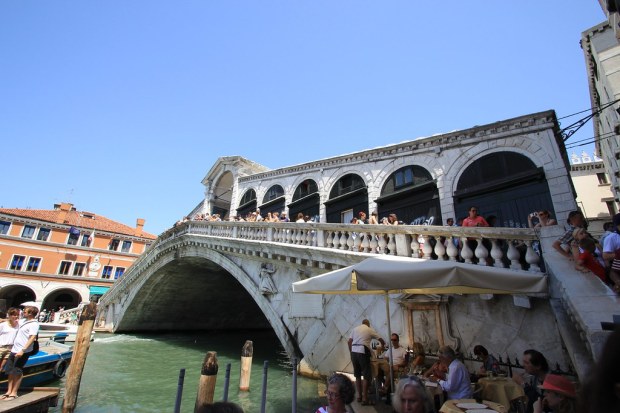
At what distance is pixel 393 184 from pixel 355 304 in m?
5.55

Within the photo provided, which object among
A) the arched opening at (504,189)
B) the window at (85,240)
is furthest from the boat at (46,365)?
the window at (85,240)

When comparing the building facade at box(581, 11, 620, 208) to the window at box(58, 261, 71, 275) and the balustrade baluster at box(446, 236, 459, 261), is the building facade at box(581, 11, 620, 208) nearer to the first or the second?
the balustrade baluster at box(446, 236, 459, 261)

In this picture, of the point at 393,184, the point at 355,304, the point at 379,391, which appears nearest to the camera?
the point at 379,391

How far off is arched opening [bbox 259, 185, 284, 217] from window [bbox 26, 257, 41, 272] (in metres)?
24.5

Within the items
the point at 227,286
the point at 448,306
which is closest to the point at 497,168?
the point at 448,306

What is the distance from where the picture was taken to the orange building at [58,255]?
86.3ft

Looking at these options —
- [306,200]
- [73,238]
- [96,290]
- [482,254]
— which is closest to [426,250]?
[482,254]

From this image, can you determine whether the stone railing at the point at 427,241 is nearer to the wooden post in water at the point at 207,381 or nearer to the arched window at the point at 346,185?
the wooden post in water at the point at 207,381

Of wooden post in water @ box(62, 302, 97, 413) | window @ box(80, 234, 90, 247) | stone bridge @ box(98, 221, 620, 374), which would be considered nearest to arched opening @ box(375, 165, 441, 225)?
stone bridge @ box(98, 221, 620, 374)

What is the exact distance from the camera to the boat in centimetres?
816

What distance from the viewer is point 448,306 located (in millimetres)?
5656

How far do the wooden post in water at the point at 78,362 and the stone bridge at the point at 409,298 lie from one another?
472 cm

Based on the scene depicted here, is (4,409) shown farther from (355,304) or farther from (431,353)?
(431,353)

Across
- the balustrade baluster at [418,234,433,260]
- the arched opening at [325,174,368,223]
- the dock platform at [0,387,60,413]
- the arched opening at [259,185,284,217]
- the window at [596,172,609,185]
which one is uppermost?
the window at [596,172,609,185]
